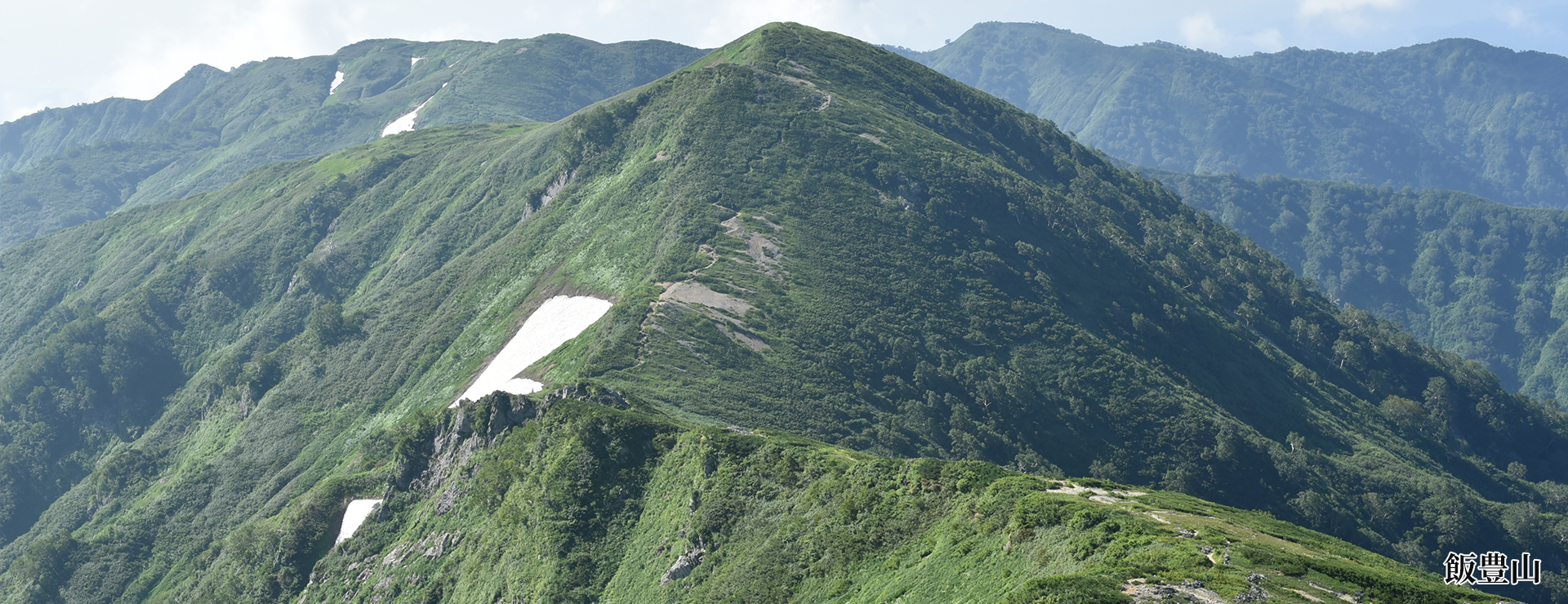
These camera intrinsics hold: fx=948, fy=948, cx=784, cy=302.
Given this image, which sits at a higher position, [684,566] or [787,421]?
[787,421]

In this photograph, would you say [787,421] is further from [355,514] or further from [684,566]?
[355,514]

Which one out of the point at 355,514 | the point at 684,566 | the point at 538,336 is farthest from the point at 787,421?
the point at 355,514

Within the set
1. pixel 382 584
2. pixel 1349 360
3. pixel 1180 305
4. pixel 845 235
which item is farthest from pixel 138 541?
pixel 1349 360

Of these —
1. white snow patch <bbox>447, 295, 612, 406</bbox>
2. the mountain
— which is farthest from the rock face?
white snow patch <bbox>447, 295, 612, 406</bbox>

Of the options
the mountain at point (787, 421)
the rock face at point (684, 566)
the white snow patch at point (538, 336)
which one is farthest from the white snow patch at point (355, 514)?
the rock face at point (684, 566)

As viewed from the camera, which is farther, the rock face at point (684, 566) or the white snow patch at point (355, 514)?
the white snow patch at point (355, 514)

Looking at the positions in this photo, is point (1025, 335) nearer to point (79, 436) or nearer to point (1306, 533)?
point (1306, 533)

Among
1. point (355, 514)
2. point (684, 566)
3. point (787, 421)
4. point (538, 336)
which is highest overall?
point (538, 336)

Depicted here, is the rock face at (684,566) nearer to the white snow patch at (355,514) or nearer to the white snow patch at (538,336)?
the white snow patch at (355,514)
